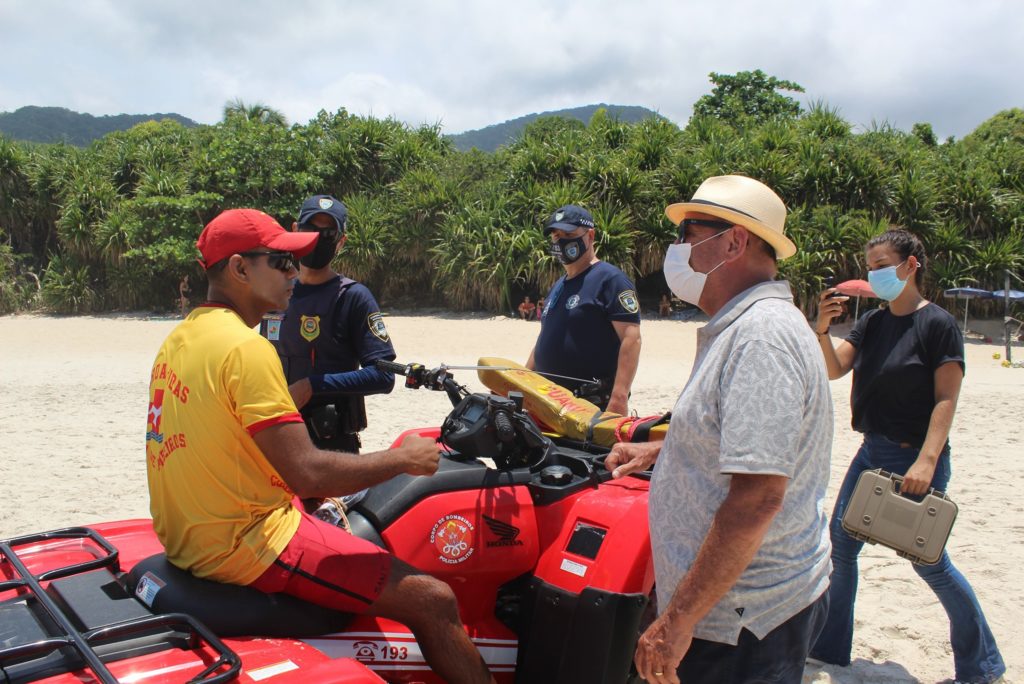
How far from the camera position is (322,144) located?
22016 millimetres

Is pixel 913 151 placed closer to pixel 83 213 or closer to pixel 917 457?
pixel 917 457

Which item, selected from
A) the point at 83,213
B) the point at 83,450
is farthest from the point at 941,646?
the point at 83,213

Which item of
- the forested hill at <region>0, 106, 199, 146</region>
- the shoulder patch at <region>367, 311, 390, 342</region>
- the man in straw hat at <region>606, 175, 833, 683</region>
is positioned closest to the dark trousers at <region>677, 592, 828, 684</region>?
the man in straw hat at <region>606, 175, 833, 683</region>

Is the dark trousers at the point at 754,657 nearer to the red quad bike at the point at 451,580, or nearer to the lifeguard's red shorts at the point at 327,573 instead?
the red quad bike at the point at 451,580

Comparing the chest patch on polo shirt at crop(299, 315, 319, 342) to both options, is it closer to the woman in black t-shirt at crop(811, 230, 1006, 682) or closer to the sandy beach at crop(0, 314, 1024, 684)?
the woman in black t-shirt at crop(811, 230, 1006, 682)

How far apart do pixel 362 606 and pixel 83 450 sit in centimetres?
647

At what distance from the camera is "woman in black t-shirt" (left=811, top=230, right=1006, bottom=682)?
3527 millimetres

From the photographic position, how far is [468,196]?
19.8 meters

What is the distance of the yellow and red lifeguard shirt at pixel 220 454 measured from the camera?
7.27 ft

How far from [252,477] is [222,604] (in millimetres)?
343

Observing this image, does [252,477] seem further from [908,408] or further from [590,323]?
[908,408]

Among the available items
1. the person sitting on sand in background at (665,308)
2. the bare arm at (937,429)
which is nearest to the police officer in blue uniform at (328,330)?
the bare arm at (937,429)

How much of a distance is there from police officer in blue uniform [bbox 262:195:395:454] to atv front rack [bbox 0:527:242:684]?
165 cm

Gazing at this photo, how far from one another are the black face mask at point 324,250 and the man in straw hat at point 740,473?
220 cm
